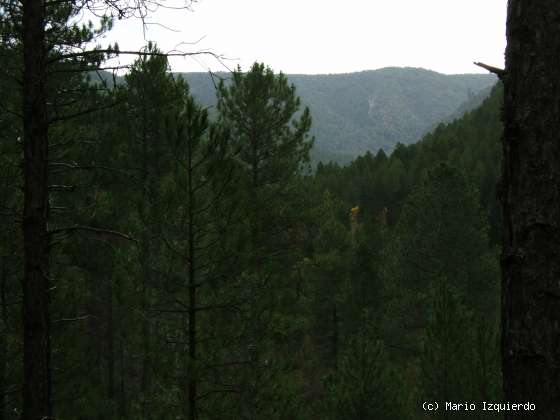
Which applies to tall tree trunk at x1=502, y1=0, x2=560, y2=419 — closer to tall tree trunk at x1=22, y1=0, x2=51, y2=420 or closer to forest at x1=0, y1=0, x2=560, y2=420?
forest at x1=0, y1=0, x2=560, y2=420

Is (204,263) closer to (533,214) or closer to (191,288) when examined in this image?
(191,288)

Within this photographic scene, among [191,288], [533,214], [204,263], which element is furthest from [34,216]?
[204,263]

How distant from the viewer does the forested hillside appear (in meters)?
7.97

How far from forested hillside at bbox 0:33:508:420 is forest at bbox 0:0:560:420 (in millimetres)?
51

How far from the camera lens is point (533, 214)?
199 cm

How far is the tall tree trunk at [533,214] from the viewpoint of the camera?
6.43 feet

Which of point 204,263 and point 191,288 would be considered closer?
point 191,288

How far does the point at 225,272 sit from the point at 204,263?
0.37 meters

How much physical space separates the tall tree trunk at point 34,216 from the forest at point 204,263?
14 millimetres

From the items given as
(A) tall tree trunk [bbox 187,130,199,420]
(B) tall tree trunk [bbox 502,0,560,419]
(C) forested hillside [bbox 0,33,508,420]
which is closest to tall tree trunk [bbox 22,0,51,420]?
(C) forested hillside [bbox 0,33,508,420]

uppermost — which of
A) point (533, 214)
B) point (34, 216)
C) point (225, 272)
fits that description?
point (533, 214)

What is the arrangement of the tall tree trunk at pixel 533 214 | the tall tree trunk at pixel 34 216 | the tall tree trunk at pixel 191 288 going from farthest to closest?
1. the tall tree trunk at pixel 191 288
2. the tall tree trunk at pixel 34 216
3. the tall tree trunk at pixel 533 214

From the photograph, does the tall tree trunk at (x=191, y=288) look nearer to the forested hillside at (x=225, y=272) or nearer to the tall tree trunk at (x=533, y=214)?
the forested hillside at (x=225, y=272)

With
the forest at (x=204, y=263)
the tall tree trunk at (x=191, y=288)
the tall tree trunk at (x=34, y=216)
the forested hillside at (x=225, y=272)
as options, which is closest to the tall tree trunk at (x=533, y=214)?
the forest at (x=204, y=263)
